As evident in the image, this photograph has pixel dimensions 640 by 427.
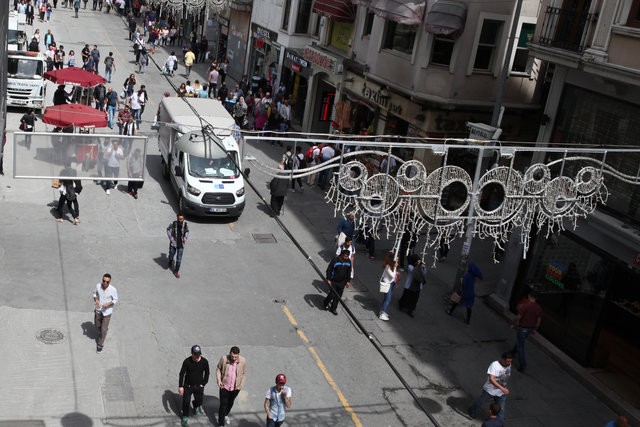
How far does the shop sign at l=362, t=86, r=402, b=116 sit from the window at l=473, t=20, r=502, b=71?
3.11 m

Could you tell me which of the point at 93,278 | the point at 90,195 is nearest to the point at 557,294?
the point at 93,278

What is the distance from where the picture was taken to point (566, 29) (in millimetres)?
17594

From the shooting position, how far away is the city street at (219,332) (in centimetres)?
1366

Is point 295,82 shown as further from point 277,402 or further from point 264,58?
point 277,402

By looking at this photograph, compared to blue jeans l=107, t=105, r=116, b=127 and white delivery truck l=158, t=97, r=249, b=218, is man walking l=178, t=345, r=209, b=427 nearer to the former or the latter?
white delivery truck l=158, t=97, r=249, b=218

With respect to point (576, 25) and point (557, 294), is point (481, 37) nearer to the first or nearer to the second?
point (576, 25)

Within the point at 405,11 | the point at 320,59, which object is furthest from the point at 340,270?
the point at 320,59

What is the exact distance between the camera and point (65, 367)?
14.0 meters

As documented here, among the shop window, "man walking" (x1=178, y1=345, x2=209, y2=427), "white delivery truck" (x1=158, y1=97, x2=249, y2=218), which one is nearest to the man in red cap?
"man walking" (x1=178, y1=345, x2=209, y2=427)

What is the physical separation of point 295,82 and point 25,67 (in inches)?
510

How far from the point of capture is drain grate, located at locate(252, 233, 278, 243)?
2180 cm

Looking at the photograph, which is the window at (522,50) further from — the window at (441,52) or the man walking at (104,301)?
the man walking at (104,301)

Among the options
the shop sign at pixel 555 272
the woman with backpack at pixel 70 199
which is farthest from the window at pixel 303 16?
the shop sign at pixel 555 272

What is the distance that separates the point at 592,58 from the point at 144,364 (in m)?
11.2
